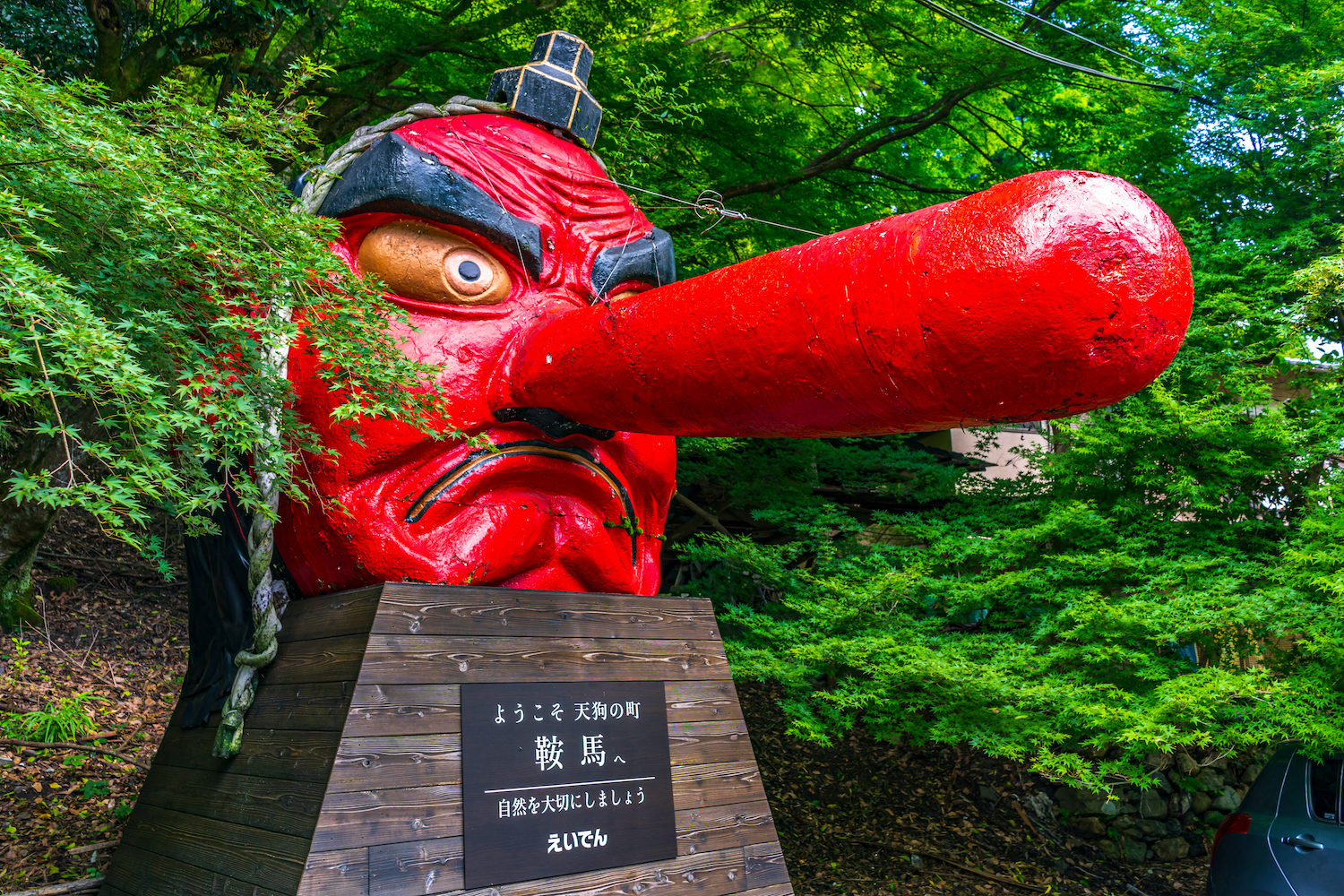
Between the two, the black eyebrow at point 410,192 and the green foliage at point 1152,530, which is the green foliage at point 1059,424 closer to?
the green foliage at point 1152,530

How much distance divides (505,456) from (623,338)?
50 cm

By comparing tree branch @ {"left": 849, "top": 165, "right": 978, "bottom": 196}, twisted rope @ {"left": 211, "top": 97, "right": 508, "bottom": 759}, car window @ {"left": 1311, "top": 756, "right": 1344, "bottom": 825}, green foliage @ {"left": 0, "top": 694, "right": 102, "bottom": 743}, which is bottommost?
car window @ {"left": 1311, "top": 756, "right": 1344, "bottom": 825}

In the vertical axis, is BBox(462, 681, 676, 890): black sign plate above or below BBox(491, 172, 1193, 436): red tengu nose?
below

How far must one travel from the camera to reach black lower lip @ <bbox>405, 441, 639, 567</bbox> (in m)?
2.36

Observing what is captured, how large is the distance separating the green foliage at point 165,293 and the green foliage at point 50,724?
3.66 meters

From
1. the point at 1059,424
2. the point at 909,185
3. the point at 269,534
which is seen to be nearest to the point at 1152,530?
the point at 1059,424

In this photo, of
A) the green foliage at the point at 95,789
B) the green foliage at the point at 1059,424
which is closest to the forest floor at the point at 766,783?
the green foliage at the point at 95,789

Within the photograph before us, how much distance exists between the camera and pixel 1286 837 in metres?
4.60

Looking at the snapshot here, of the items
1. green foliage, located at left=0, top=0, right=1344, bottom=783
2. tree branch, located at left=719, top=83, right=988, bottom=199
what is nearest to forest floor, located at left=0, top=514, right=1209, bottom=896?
green foliage, located at left=0, top=0, right=1344, bottom=783

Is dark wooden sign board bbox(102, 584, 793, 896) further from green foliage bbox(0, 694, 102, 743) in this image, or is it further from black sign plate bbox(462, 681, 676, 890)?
green foliage bbox(0, 694, 102, 743)

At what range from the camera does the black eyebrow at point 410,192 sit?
2.41 meters

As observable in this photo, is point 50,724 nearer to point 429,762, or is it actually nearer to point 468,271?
point 429,762

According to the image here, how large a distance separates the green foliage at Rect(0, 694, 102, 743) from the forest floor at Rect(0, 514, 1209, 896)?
0.28ft

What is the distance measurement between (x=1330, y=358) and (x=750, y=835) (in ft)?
16.3
